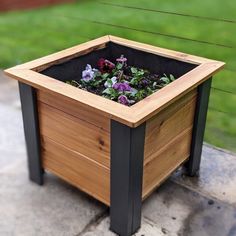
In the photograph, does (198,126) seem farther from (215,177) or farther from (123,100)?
A: (123,100)

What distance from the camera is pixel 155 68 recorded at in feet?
6.81

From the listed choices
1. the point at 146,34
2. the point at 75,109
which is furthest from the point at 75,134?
the point at 146,34

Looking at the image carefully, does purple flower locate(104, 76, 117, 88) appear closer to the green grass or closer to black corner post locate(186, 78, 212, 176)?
black corner post locate(186, 78, 212, 176)

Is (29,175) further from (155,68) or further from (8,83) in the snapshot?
(8,83)

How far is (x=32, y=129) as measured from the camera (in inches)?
77.0

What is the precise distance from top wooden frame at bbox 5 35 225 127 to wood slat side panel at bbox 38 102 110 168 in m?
0.13

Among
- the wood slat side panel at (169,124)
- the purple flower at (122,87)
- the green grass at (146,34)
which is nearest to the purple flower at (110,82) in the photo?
the purple flower at (122,87)

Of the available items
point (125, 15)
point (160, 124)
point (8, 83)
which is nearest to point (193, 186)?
point (160, 124)

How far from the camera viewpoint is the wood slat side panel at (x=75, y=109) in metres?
1.62

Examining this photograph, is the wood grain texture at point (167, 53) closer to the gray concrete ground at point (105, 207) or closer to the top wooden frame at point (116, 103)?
the top wooden frame at point (116, 103)

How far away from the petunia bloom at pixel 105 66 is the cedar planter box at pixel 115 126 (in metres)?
0.06


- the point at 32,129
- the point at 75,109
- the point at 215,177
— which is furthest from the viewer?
the point at 215,177

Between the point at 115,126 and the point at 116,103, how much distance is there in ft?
0.29

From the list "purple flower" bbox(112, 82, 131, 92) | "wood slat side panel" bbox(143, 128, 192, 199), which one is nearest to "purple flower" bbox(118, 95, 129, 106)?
"purple flower" bbox(112, 82, 131, 92)
